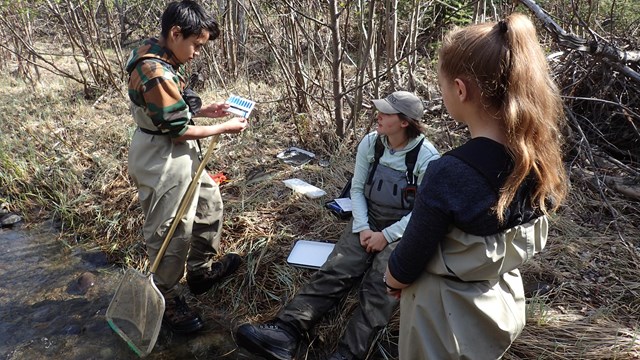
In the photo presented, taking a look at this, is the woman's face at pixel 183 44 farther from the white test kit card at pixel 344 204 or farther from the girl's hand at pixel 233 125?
the white test kit card at pixel 344 204

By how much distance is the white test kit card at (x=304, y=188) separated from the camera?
375 cm

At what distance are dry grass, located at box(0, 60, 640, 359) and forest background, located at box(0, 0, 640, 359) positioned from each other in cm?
1

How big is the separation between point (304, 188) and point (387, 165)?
1.26 m

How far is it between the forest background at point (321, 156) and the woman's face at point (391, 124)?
38.5 inches

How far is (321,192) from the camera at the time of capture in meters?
3.78

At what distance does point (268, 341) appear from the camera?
2.45m

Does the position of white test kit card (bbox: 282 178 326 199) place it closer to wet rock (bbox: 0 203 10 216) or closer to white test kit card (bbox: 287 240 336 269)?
white test kit card (bbox: 287 240 336 269)

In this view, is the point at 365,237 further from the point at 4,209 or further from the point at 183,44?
the point at 4,209

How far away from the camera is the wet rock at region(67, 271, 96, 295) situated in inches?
132

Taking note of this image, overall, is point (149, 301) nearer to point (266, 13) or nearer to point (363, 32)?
point (363, 32)

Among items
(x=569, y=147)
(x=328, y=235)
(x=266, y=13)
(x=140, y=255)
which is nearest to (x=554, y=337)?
(x=328, y=235)

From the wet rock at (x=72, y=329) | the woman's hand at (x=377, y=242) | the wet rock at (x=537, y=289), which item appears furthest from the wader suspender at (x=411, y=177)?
the wet rock at (x=72, y=329)

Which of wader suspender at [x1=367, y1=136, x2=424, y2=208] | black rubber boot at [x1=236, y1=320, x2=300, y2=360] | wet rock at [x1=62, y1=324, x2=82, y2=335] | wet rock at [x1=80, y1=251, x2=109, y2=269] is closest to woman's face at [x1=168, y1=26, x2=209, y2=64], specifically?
wader suspender at [x1=367, y1=136, x2=424, y2=208]

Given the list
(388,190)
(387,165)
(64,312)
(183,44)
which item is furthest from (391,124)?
(64,312)
